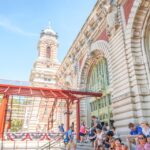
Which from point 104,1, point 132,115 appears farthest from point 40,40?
point 132,115

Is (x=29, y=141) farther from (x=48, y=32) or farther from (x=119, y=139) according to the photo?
(x=48, y=32)

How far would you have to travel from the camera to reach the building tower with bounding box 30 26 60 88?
141 feet

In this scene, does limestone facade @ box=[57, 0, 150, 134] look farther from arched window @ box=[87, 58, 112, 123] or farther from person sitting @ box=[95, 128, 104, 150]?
person sitting @ box=[95, 128, 104, 150]

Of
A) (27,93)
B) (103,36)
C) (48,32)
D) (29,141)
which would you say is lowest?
(29,141)

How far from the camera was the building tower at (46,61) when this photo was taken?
1689 inches

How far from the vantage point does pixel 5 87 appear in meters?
16.5

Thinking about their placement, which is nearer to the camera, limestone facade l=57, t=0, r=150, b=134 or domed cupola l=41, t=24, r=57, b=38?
limestone facade l=57, t=0, r=150, b=134

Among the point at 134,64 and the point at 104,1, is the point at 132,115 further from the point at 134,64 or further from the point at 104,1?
the point at 104,1

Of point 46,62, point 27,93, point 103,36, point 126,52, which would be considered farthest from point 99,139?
point 46,62

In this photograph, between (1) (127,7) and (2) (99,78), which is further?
(2) (99,78)

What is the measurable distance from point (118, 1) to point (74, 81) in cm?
1188

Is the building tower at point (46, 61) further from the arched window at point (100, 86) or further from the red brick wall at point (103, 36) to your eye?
the red brick wall at point (103, 36)

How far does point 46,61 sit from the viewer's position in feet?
151

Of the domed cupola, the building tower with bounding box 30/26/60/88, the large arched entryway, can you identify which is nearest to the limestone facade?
the large arched entryway
